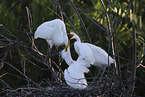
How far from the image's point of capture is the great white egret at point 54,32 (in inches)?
43.7

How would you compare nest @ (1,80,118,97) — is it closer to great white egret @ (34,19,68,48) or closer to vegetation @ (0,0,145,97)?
vegetation @ (0,0,145,97)

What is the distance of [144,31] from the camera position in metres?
0.74

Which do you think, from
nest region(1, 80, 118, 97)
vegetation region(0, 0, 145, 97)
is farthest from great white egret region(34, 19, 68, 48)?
A: nest region(1, 80, 118, 97)

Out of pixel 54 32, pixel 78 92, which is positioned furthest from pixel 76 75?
pixel 54 32

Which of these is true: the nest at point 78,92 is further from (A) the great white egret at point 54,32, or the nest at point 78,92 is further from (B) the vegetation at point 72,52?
(A) the great white egret at point 54,32

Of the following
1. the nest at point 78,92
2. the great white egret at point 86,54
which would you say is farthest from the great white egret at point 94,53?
the nest at point 78,92

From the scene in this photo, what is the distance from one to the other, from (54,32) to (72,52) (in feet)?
2.59

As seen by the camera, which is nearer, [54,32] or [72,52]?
[54,32]

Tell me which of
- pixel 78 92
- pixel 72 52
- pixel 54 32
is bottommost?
pixel 78 92

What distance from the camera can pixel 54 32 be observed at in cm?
113

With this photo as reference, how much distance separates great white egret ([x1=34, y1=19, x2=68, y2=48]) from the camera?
A: 3.64 ft

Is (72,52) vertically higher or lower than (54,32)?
lower

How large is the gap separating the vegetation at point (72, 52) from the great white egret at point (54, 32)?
0.06m

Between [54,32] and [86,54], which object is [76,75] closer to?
[86,54]
